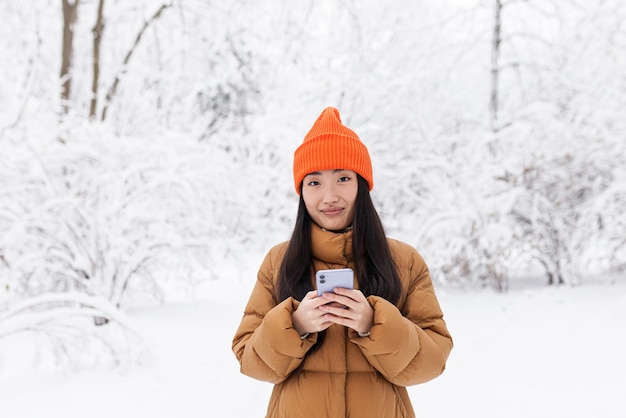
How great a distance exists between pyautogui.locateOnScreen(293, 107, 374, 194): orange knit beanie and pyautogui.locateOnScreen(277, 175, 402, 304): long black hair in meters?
0.11

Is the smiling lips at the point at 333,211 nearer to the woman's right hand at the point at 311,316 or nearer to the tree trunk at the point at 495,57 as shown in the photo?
the woman's right hand at the point at 311,316

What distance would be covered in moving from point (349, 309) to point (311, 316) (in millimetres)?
96

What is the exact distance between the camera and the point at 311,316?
115 centimetres

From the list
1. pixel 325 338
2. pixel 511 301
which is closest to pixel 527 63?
pixel 511 301

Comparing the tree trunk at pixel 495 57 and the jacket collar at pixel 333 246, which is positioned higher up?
the tree trunk at pixel 495 57

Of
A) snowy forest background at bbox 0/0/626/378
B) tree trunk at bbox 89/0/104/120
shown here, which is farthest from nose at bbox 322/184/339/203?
tree trunk at bbox 89/0/104/120

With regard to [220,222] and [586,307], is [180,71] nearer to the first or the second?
[220,222]

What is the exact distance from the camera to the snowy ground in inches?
105

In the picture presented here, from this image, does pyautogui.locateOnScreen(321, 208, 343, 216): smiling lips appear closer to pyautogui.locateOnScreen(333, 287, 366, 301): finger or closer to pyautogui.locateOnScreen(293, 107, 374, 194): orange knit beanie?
pyautogui.locateOnScreen(293, 107, 374, 194): orange knit beanie

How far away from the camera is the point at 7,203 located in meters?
4.01

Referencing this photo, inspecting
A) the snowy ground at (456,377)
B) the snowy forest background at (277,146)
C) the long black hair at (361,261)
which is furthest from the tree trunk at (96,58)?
the long black hair at (361,261)

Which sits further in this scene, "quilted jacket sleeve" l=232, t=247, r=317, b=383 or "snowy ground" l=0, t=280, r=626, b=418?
"snowy ground" l=0, t=280, r=626, b=418

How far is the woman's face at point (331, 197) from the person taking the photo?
140 cm

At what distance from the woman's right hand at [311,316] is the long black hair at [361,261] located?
0.16 meters
